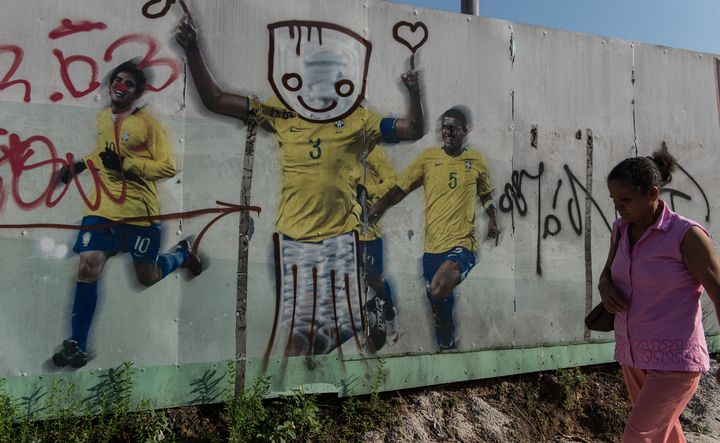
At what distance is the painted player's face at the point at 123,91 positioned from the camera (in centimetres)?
414

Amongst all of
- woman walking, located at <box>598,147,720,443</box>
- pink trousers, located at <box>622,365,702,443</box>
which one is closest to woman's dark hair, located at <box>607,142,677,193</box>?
woman walking, located at <box>598,147,720,443</box>

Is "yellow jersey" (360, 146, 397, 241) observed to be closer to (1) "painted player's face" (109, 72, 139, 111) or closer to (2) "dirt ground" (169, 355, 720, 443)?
(2) "dirt ground" (169, 355, 720, 443)

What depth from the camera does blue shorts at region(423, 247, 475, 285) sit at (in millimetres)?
5020

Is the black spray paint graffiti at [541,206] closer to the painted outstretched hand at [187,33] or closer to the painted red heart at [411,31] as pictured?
the painted red heart at [411,31]

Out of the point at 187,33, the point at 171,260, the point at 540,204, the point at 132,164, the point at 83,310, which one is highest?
the point at 187,33

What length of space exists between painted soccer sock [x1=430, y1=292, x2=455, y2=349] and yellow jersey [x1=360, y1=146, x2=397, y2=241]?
27.9 inches

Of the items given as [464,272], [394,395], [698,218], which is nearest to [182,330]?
[394,395]

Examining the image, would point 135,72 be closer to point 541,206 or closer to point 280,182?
point 280,182

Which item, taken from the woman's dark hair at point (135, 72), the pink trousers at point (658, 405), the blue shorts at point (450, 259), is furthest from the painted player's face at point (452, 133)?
the pink trousers at point (658, 405)

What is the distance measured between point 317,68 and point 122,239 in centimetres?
171

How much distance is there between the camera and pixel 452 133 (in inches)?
204

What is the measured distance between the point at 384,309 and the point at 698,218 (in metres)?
3.40

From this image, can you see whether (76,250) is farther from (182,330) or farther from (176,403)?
(176,403)

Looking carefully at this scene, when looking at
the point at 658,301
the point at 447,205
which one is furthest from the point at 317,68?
the point at 658,301
